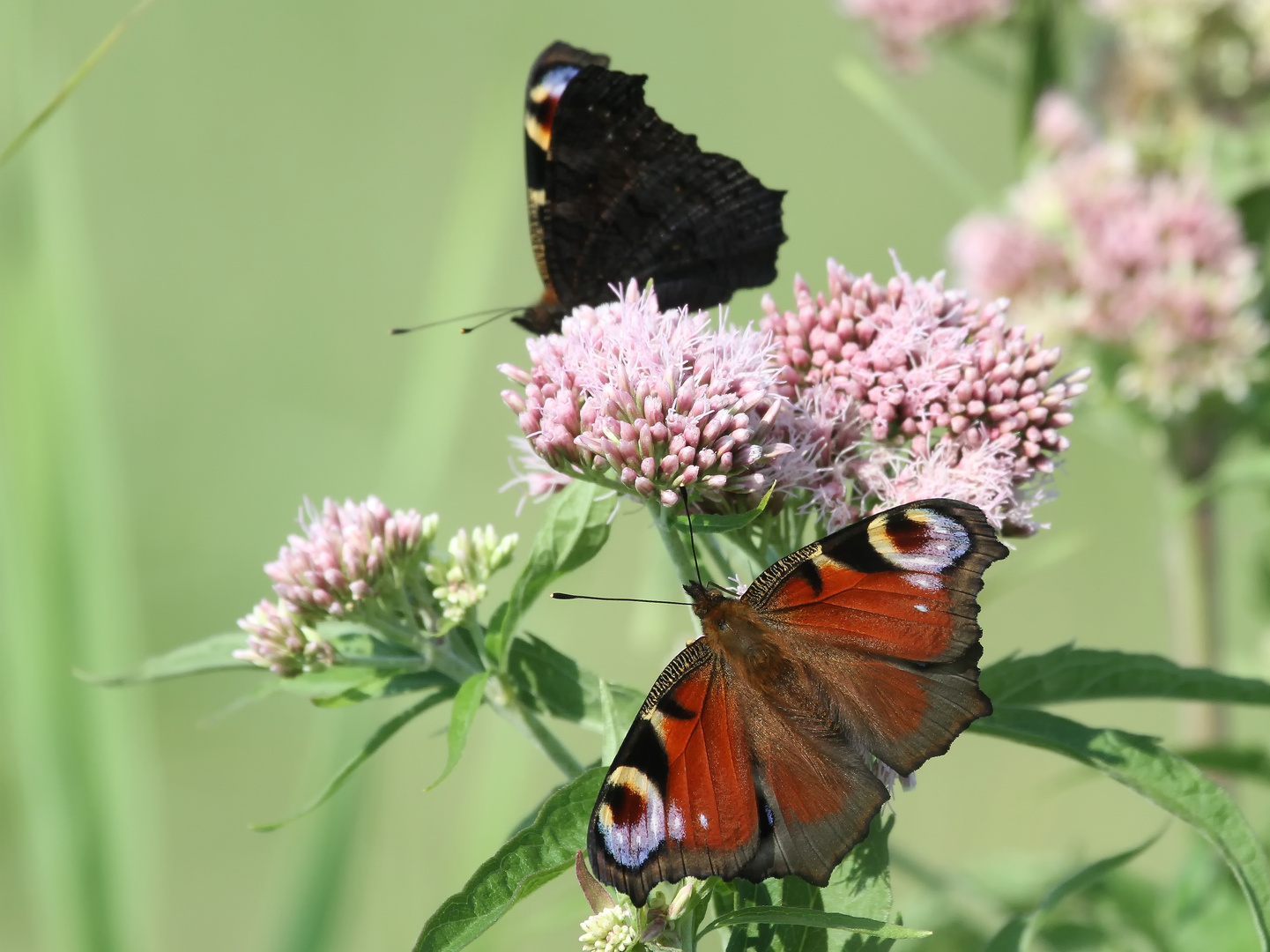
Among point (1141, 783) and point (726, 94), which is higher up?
point (726, 94)

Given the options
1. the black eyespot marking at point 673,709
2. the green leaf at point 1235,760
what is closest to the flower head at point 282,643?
the black eyespot marking at point 673,709

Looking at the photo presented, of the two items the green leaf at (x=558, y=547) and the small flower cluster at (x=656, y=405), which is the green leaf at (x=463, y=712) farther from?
the small flower cluster at (x=656, y=405)

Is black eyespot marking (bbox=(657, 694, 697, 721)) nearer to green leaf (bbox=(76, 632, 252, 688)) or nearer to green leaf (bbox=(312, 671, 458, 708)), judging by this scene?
green leaf (bbox=(312, 671, 458, 708))

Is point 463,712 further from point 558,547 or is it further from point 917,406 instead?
point 917,406

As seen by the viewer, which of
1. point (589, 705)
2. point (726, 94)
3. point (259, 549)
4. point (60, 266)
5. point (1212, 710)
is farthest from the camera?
point (726, 94)

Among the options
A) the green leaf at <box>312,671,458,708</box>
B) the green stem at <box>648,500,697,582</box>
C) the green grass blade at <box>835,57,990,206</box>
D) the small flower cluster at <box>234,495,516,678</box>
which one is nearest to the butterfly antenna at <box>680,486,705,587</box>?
the green stem at <box>648,500,697,582</box>

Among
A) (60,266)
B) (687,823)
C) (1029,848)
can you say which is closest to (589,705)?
(687,823)

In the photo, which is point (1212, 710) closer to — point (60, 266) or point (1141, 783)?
point (1141, 783)
